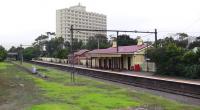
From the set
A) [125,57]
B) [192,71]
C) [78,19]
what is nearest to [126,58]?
[125,57]

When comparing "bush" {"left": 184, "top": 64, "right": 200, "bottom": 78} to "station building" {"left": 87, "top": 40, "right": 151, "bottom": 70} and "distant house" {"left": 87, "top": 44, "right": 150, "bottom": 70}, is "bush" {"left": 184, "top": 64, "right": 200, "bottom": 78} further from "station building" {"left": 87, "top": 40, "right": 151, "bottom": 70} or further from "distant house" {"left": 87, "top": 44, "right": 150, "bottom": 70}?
"distant house" {"left": 87, "top": 44, "right": 150, "bottom": 70}

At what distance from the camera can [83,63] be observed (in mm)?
85062

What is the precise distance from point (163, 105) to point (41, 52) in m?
134

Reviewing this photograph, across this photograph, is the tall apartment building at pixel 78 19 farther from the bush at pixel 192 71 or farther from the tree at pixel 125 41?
the bush at pixel 192 71

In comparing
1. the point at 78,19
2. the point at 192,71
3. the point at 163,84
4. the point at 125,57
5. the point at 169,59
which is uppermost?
the point at 78,19

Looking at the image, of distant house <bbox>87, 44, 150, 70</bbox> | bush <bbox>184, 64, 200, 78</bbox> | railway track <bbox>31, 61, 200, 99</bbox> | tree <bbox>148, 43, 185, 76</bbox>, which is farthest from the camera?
distant house <bbox>87, 44, 150, 70</bbox>

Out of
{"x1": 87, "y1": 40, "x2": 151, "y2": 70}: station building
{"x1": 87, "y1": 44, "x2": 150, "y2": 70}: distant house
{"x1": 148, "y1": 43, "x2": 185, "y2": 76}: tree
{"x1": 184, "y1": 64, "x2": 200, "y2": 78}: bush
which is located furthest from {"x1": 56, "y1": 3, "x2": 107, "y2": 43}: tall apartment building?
{"x1": 184, "y1": 64, "x2": 200, "y2": 78}: bush

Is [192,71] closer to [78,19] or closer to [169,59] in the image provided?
[169,59]

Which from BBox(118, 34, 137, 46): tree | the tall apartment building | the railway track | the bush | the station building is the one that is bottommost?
the railway track

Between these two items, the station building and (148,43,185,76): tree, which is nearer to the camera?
(148,43,185,76): tree

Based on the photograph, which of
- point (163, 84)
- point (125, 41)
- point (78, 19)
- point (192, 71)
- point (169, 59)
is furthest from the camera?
point (78, 19)

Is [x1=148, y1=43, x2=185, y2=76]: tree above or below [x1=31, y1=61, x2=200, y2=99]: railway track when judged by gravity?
above

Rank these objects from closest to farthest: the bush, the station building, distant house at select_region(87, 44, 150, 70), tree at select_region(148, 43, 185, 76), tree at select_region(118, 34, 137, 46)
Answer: the bush < tree at select_region(148, 43, 185, 76) < the station building < distant house at select_region(87, 44, 150, 70) < tree at select_region(118, 34, 137, 46)

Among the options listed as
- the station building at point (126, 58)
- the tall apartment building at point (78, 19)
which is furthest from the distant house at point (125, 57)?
the tall apartment building at point (78, 19)
